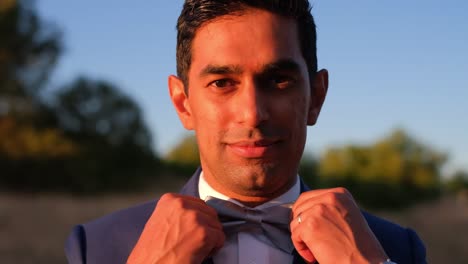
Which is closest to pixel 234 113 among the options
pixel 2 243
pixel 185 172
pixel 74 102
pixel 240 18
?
pixel 240 18

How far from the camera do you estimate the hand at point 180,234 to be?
7.72 ft

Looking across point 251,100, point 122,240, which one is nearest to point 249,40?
point 251,100

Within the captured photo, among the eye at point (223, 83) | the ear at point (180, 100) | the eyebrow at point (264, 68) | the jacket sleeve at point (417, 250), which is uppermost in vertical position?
the eyebrow at point (264, 68)

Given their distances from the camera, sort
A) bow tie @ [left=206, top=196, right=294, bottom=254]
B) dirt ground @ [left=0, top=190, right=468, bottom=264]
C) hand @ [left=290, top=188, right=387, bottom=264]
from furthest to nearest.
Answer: dirt ground @ [left=0, top=190, right=468, bottom=264], bow tie @ [left=206, top=196, right=294, bottom=254], hand @ [left=290, top=188, right=387, bottom=264]

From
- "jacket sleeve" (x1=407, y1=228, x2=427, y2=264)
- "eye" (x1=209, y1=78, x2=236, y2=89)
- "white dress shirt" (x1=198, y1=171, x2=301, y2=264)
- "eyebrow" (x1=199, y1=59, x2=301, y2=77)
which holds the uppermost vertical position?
"eyebrow" (x1=199, y1=59, x2=301, y2=77)

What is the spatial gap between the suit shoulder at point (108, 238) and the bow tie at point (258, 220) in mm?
409

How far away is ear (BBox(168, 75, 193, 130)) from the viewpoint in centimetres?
281

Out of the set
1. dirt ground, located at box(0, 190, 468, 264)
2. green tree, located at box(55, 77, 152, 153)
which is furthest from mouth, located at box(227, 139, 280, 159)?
green tree, located at box(55, 77, 152, 153)

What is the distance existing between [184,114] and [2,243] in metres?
18.2

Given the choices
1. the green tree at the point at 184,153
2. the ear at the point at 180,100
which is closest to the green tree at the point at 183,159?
the green tree at the point at 184,153

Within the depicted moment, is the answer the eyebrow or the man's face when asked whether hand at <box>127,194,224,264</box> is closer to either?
the man's face

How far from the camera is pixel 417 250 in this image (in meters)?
2.71

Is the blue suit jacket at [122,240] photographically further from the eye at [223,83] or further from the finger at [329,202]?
the eye at [223,83]

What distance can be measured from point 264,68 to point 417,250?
1135 mm
